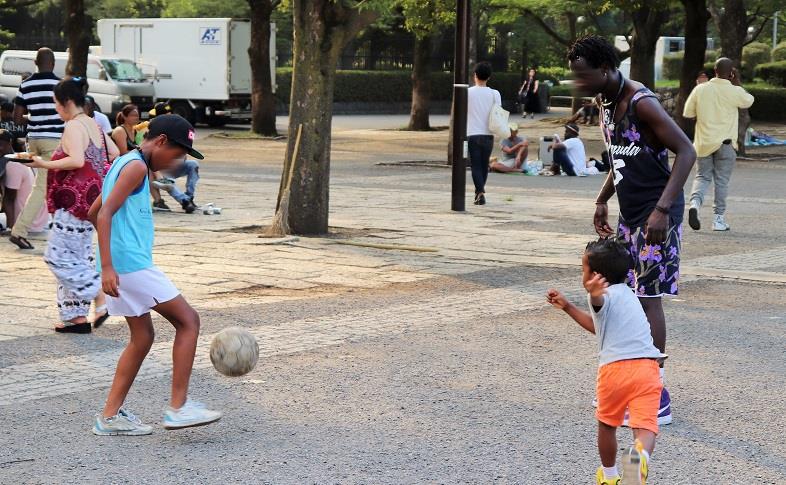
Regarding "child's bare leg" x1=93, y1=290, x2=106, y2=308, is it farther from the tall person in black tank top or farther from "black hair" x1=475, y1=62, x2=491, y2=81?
"black hair" x1=475, y1=62, x2=491, y2=81

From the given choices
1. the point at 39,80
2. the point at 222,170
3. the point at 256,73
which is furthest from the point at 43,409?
the point at 256,73

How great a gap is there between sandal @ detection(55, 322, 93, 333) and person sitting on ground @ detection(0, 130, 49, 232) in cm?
502

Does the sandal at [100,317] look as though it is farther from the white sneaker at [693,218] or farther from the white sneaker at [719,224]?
the white sneaker at [719,224]

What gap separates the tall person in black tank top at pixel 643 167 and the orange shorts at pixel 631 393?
1.04 m

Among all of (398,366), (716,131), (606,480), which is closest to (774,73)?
(716,131)

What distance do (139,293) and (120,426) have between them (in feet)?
1.94

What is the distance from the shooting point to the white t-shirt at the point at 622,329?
15.5 ft

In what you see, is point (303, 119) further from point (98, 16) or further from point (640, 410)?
point (98, 16)

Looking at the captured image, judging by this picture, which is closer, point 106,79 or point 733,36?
point 733,36

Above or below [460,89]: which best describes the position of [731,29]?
above

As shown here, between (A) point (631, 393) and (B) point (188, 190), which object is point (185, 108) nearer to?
(B) point (188, 190)

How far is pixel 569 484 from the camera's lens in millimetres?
4871

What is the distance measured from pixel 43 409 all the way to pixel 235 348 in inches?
40.7

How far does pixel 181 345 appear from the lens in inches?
217
